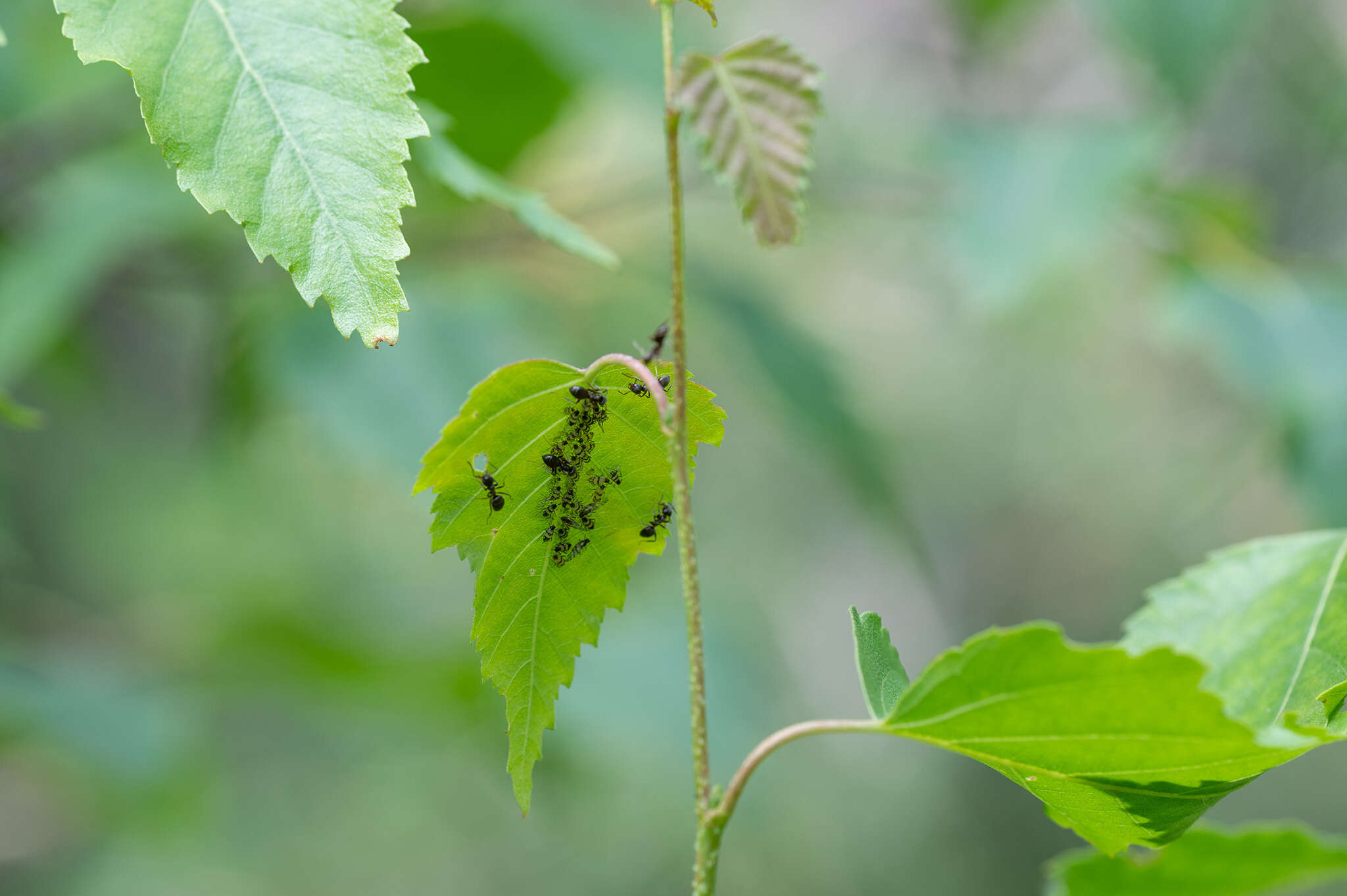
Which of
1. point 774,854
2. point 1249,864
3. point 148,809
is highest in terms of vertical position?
point 1249,864

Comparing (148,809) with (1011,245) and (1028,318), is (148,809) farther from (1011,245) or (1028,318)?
(1028,318)

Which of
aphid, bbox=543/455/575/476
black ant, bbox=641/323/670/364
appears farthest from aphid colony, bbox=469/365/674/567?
black ant, bbox=641/323/670/364

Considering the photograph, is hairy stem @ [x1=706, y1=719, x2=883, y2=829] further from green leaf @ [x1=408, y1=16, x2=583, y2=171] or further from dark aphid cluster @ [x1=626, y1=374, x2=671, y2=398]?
green leaf @ [x1=408, y1=16, x2=583, y2=171]

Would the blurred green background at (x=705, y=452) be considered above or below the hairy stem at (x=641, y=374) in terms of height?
below

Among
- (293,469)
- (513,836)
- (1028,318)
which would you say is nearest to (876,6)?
(1028,318)

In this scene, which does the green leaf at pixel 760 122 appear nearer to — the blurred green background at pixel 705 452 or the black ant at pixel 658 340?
the black ant at pixel 658 340

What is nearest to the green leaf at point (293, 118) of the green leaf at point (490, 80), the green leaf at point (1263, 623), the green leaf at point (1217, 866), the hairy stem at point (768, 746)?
the hairy stem at point (768, 746)

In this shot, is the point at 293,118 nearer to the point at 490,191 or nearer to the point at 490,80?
the point at 490,191

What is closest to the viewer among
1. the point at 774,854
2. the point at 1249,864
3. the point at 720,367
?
the point at 1249,864
